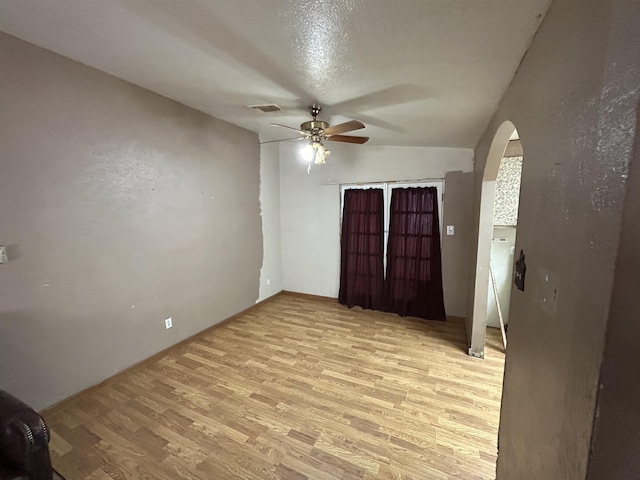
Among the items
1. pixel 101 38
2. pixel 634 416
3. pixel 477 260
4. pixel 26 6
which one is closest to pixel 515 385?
pixel 634 416

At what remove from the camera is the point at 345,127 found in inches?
83.1

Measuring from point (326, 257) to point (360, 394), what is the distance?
240 cm

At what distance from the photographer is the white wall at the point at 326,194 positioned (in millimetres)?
3617

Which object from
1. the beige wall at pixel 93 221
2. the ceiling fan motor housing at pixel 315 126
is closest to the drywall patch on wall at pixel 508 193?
the ceiling fan motor housing at pixel 315 126

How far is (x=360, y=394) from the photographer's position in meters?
2.18

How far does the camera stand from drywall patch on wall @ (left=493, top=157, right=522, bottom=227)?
3061mm

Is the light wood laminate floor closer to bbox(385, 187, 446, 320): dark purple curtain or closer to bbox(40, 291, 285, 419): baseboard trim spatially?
bbox(40, 291, 285, 419): baseboard trim

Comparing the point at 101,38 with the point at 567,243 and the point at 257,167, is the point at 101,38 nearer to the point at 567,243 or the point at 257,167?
the point at 257,167

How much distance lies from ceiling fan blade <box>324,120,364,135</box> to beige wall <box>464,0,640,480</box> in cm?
104

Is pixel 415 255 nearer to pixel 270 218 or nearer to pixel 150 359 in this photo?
pixel 270 218

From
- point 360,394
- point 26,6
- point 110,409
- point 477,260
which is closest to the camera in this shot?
point 26,6

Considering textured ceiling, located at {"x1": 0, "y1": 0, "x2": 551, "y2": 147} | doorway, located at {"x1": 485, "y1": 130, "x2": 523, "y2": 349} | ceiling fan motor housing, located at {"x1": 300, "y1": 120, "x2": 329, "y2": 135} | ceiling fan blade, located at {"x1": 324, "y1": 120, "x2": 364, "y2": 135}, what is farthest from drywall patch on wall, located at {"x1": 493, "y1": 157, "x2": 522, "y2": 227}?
ceiling fan motor housing, located at {"x1": 300, "y1": 120, "x2": 329, "y2": 135}

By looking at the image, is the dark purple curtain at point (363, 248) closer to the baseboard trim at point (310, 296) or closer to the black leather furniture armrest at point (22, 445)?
the baseboard trim at point (310, 296)

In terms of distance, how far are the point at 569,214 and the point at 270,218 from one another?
12.8 feet
